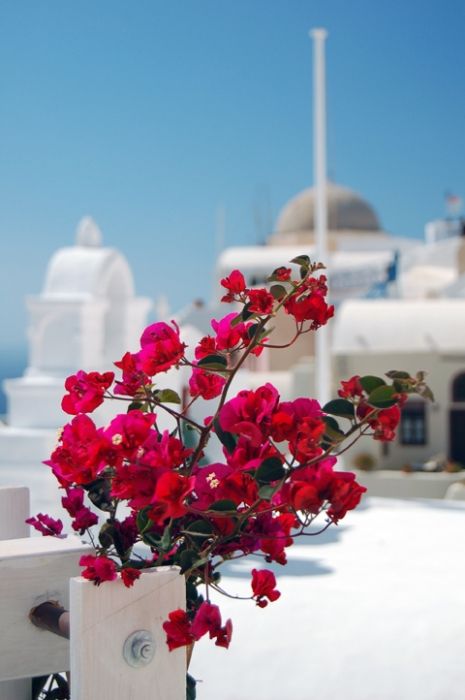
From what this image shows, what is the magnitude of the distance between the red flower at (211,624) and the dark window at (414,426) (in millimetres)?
20011

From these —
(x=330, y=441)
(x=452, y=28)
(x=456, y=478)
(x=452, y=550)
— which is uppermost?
(x=452, y=28)

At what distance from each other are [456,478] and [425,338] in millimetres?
3714

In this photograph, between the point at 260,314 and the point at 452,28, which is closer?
the point at 260,314

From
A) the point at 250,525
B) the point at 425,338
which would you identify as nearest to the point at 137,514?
the point at 250,525

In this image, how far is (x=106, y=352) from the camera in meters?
6.34

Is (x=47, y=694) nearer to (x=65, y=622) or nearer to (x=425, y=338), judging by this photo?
(x=65, y=622)

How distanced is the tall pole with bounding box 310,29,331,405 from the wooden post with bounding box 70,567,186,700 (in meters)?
6.98

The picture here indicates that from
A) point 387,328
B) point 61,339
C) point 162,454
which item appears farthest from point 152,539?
point 387,328

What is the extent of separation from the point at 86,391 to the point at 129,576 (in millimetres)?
308

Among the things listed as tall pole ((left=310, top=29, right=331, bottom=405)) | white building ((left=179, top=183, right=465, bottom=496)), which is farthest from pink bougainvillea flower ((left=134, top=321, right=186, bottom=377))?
white building ((left=179, top=183, right=465, bottom=496))

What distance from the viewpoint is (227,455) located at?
1.51 m

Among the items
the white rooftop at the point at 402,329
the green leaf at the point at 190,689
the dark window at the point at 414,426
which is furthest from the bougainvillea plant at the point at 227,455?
the dark window at the point at 414,426

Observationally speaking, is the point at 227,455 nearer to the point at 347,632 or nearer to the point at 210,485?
the point at 210,485

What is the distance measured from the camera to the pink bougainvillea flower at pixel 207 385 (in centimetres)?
155
